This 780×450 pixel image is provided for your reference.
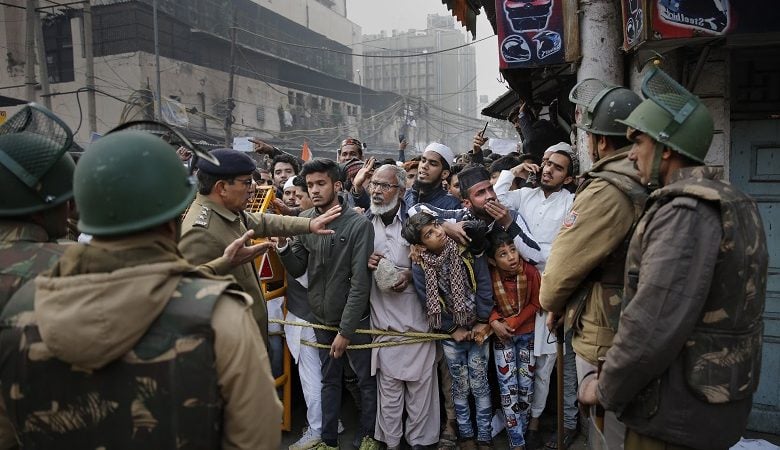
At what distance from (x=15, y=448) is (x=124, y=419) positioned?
576 mm

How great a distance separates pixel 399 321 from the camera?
418 centimetres

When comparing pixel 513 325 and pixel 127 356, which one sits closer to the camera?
pixel 127 356

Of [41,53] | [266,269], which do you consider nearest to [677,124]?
[266,269]

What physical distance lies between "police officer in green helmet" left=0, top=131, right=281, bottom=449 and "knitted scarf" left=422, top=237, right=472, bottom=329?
8.19ft

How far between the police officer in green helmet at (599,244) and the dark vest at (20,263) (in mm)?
2317

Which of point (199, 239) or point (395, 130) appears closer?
point (199, 239)

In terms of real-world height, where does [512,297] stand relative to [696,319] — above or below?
below

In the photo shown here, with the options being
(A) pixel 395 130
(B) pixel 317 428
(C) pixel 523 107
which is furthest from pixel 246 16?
(B) pixel 317 428

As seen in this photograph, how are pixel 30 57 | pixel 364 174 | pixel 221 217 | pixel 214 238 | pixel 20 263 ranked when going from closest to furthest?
pixel 20 263 → pixel 214 238 → pixel 221 217 → pixel 364 174 → pixel 30 57

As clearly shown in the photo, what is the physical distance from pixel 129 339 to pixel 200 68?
30916 mm

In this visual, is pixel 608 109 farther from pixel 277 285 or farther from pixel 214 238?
pixel 277 285

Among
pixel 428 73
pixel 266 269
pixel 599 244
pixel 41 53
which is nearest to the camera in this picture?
pixel 599 244

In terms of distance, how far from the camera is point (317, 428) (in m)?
4.38

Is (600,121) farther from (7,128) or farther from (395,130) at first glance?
(395,130)
